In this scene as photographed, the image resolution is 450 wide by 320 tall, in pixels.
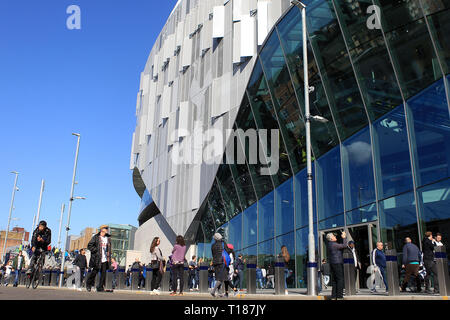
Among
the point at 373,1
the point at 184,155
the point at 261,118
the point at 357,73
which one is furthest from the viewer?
the point at 184,155

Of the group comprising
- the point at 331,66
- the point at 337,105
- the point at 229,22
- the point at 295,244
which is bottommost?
the point at 295,244

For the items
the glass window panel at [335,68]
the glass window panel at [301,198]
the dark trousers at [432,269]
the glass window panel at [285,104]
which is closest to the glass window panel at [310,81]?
the glass window panel at [285,104]

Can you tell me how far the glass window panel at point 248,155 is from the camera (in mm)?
24642

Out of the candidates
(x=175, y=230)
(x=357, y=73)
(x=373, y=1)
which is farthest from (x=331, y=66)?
(x=175, y=230)

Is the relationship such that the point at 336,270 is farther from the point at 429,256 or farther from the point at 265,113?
the point at 265,113

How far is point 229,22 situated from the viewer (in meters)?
29.6

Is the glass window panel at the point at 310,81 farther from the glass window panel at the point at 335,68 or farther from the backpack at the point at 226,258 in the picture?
the backpack at the point at 226,258

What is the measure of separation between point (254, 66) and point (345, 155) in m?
9.18

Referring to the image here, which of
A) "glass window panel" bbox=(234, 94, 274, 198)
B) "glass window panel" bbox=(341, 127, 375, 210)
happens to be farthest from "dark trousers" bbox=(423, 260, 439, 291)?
"glass window panel" bbox=(234, 94, 274, 198)

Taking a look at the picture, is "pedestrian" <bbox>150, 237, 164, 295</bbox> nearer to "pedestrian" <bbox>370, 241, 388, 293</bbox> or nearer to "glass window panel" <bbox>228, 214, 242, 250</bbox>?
"pedestrian" <bbox>370, 241, 388, 293</bbox>

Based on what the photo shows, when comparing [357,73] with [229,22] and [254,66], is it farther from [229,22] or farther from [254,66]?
[229,22]

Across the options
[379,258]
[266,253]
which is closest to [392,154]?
[379,258]

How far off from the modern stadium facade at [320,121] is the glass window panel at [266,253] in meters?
0.15
